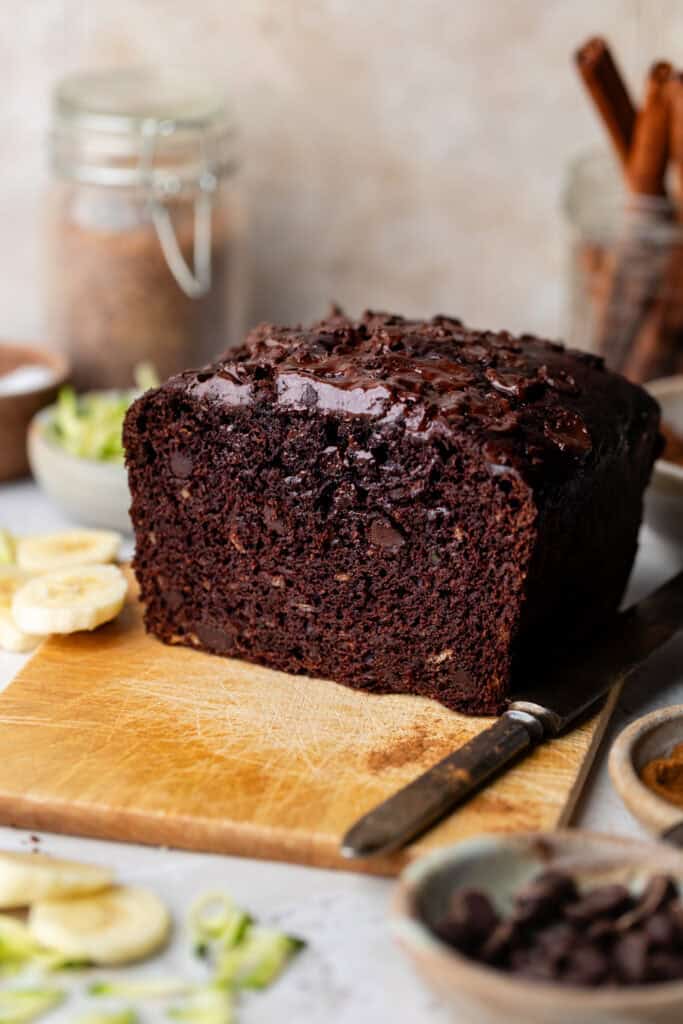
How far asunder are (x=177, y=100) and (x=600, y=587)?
1.87 m

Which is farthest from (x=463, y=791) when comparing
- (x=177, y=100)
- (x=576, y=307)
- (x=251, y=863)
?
(x=177, y=100)

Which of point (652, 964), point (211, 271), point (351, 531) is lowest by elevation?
point (652, 964)

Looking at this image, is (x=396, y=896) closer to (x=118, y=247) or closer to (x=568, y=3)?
(x=118, y=247)

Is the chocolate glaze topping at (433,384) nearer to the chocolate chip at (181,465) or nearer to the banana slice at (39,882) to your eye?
the chocolate chip at (181,465)

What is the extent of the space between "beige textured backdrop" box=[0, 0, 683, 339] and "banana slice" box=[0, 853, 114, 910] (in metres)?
2.56

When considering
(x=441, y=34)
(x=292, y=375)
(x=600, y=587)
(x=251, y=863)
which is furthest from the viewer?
(x=441, y=34)

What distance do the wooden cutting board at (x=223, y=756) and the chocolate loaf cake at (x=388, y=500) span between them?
10 cm

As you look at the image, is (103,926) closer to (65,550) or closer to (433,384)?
(433,384)

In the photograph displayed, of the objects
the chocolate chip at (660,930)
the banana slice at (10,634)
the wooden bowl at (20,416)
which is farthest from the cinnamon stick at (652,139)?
the chocolate chip at (660,930)

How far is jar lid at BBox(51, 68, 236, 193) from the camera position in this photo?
3.43 m

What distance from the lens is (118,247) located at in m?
3.44

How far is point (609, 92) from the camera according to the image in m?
3.17

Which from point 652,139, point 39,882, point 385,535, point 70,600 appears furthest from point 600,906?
point 652,139

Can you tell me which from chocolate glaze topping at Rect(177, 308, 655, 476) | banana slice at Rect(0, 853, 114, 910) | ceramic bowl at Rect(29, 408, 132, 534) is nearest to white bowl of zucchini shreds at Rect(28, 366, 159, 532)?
ceramic bowl at Rect(29, 408, 132, 534)
